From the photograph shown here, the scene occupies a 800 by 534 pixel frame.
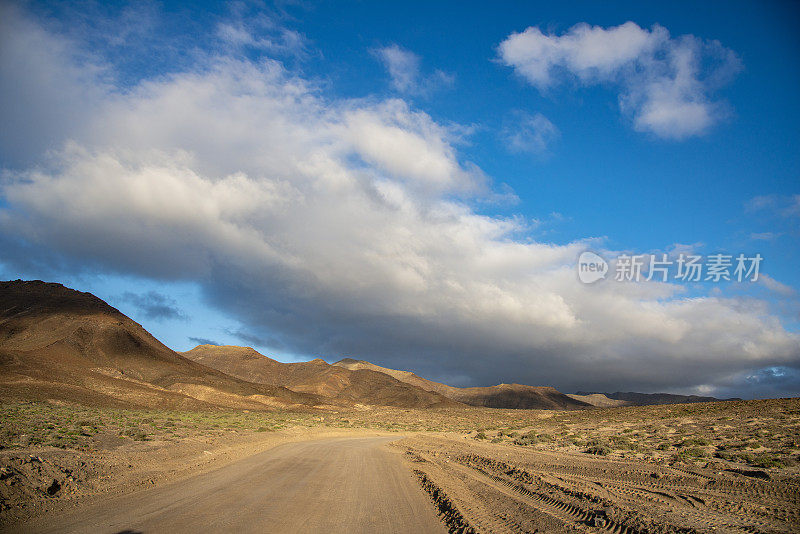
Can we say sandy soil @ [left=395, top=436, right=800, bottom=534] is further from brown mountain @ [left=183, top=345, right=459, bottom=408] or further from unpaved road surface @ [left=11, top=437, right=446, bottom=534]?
brown mountain @ [left=183, top=345, right=459, bottom=408]

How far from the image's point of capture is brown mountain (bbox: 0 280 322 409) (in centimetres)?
6756

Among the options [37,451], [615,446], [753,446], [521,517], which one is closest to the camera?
[521,517]

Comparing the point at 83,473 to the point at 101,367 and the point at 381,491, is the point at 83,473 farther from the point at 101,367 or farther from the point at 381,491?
the point at 101,367

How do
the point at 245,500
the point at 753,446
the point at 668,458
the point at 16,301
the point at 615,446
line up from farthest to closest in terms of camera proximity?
the point at 16,301, the point at 615,446, the point at 753,446, the point at 668,458, the point at 245,500

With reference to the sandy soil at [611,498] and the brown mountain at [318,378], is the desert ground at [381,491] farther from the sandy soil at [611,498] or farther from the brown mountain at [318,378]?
the brown mountain at [318,378]

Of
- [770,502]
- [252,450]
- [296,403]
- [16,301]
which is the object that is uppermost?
[16,301]

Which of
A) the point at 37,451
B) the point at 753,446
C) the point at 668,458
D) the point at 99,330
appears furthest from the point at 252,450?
the point at 99,330

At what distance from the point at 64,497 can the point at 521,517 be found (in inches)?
380

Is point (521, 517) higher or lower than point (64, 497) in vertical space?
higher

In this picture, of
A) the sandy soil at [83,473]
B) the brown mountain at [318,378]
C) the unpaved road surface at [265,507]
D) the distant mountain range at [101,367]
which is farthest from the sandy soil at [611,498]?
the brown mountain at [318,378]

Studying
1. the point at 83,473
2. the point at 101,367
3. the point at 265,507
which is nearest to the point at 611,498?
the point at 265,507

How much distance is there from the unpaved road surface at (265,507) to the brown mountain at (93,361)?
2285 inches

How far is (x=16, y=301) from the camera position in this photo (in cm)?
11094

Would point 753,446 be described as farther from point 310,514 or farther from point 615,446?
point 310,514
